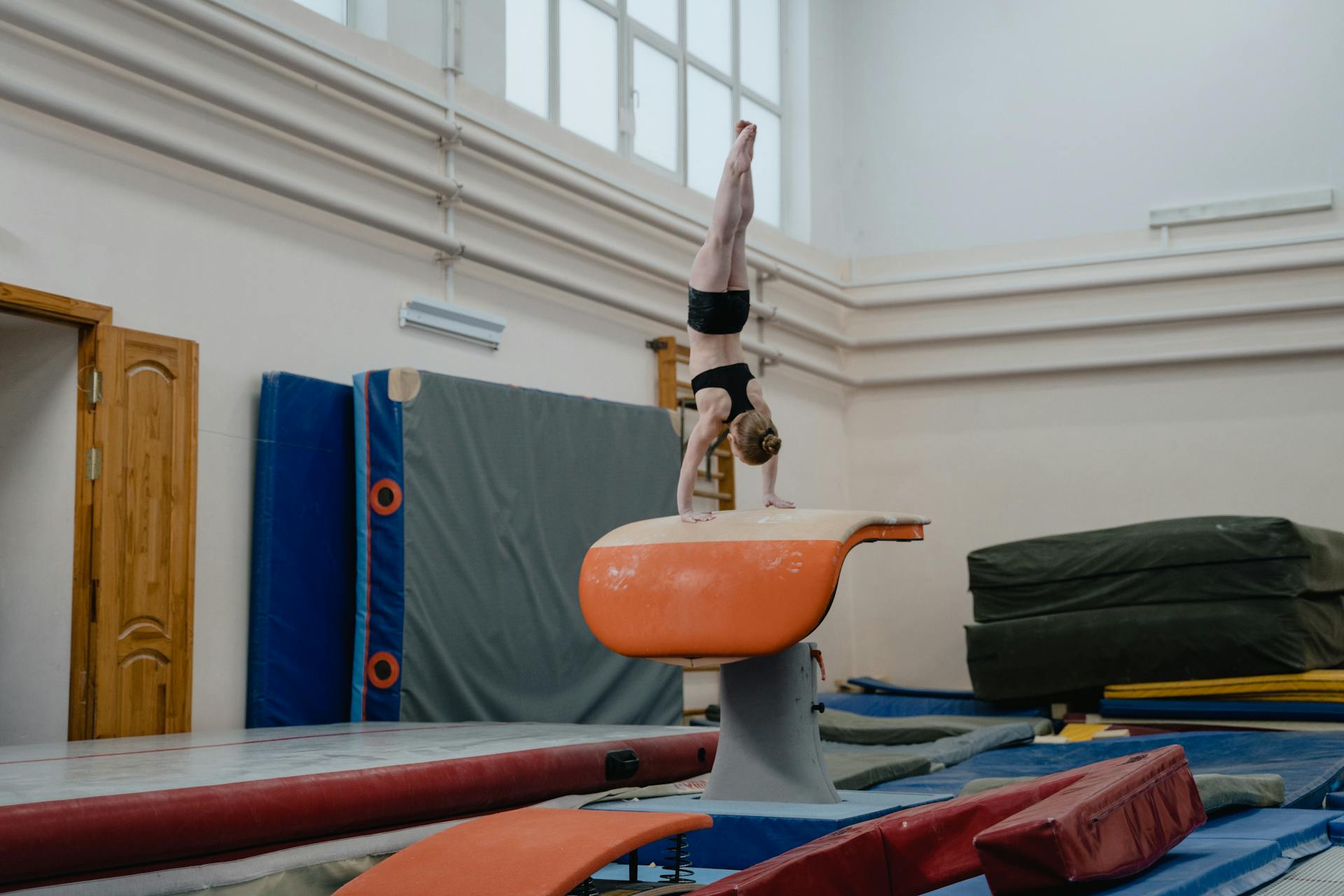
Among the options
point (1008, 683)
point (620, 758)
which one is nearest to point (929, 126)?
point (1008, 683)

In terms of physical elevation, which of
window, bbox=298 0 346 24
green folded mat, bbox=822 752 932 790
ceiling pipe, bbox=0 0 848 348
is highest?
window, bbox=298 0 346 24

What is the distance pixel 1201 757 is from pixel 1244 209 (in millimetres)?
4596

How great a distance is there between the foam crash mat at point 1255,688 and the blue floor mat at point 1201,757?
461 mm

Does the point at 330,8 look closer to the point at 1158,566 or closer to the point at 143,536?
the point at 143,536

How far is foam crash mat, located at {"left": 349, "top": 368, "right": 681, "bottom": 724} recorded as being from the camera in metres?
5.48

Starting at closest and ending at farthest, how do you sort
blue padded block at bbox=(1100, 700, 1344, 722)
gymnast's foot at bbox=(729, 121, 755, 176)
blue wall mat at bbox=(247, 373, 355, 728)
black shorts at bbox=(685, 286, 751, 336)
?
gymnast's foot at bbox=(729, 121, 755, 176), black shorts at bbox=(685, 286, 751, 336), blue wall mat at bbox=(247, 373, 355, 728), blue padded block at bbox=(1100, 700, 1344, 722)

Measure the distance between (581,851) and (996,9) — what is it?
8.65 meters

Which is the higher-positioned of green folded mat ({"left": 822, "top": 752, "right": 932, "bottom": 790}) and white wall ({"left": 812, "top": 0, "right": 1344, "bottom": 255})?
white wall ({"left": 812, "top": 0, "right": 1344, "bottom": 255})

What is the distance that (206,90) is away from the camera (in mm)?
5152

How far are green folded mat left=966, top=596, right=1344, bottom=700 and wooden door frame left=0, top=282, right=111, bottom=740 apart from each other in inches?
203

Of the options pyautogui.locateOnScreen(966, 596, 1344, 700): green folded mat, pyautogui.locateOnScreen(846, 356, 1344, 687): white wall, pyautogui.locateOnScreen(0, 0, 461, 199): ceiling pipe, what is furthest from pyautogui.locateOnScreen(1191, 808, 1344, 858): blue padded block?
pyautogui.locateOnScreen(846, 356, 1344, 687): white wall

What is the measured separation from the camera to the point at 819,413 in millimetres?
9578

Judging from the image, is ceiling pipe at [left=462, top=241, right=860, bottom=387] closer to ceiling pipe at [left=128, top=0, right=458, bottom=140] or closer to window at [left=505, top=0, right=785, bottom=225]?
ceiling pipe at [left=128, top=0, right=458, bottom=140]

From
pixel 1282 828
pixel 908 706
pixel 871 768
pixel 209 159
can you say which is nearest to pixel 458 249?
pixel 209 159
